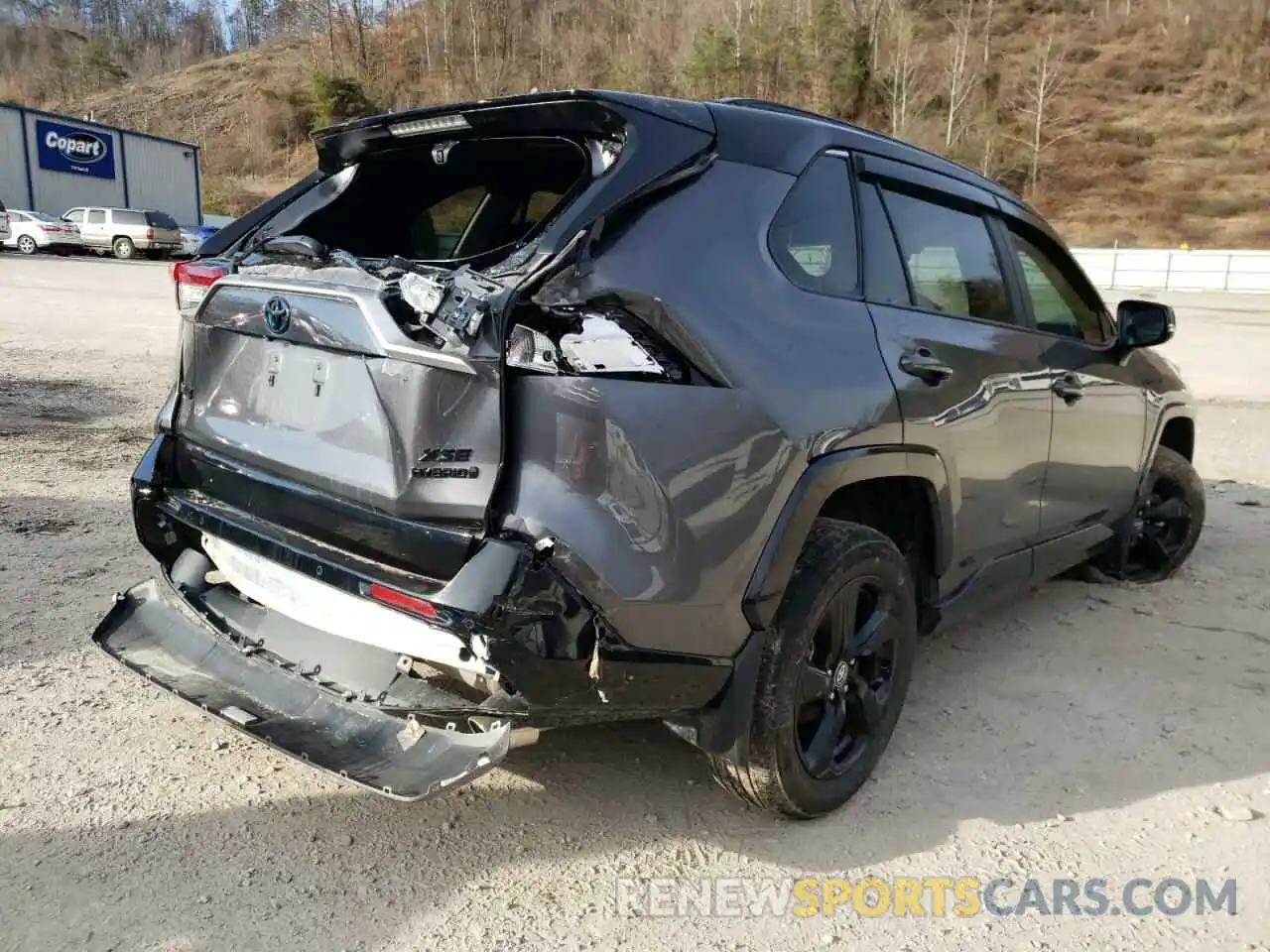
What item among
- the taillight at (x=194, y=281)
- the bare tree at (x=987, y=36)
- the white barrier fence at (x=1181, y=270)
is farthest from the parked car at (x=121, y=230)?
the bare tree at (x=987, y=36)

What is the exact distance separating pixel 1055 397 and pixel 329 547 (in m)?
2.62

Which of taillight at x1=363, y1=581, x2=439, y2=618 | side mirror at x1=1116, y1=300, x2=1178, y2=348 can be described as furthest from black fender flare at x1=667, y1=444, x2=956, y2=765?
side mirror at x1=1116, y1=300, x2=1178, y2=348

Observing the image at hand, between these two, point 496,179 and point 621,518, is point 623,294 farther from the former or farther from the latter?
point 496,179

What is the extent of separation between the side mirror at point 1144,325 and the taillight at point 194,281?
344 cm

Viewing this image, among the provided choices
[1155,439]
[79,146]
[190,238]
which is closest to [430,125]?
[1155,439]

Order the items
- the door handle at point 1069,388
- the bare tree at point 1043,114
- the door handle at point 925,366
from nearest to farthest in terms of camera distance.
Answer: the door handle at point 925,366 < the door handle at point 1069,388 < the bare tree at point 1043,114

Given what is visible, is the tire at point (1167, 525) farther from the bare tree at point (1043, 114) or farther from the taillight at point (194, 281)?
the bare tree at point (1043, 114)

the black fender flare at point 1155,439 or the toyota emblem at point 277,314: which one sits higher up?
the toyota emblem at point 277,314

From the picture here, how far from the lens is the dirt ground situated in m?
2.38

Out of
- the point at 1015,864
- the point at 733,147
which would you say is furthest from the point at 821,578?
the point at 733,147

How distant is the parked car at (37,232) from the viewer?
100ft

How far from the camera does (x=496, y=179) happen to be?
3152mm

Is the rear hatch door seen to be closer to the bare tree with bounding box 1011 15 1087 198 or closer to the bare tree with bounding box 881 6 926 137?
the bare tree with bounding box 881 6 926 137

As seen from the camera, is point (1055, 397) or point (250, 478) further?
point (1055, 397)
